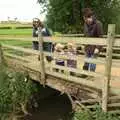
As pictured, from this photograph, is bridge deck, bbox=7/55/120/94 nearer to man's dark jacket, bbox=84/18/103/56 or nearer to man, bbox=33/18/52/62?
man, bbox=33/18/52/62

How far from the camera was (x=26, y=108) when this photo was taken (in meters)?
11.5

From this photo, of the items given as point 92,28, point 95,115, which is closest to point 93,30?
point 92,28

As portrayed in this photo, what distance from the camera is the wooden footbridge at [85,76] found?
24.5 ft

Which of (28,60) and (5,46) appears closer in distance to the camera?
(28,60)

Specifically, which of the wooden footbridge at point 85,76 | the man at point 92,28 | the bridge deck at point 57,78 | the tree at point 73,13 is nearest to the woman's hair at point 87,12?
the man at point 92,28

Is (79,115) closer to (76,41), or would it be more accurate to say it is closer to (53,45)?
(76,41)

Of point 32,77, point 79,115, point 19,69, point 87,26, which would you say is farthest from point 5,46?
point 79,115

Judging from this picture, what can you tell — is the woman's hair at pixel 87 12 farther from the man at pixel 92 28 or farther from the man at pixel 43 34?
the man at pixel 43 34

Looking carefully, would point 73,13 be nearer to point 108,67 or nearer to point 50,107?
point 50,107

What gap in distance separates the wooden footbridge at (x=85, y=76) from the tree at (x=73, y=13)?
35.7 feet

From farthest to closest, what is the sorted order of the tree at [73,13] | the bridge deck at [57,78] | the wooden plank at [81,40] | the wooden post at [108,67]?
the tree at [73,13] < the bridge deck at [57,78] < the wooden plank at [81,40] < the wooden post at [108,67]

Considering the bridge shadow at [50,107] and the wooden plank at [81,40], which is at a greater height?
the wooden plank at [81,40]

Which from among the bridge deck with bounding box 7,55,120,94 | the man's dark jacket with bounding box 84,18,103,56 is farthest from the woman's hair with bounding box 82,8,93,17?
the bridge deck with bounding box 7,55,120,94

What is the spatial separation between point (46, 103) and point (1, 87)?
2781 millimetres
